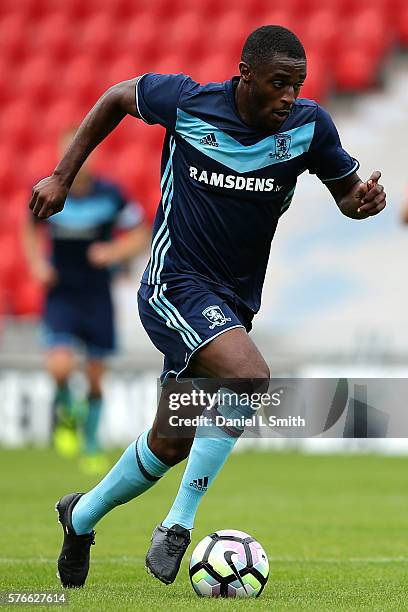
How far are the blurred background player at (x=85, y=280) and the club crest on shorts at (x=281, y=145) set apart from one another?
17.2 feet

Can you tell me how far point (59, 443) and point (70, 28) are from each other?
308 inches

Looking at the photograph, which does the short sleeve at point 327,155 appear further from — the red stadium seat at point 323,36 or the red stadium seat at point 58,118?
the red stadium seat at point 58,118

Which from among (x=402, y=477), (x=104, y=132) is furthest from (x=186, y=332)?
(x=402, y=477)

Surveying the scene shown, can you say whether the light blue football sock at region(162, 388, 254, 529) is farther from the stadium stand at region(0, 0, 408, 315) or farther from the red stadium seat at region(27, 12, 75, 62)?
the red stadium seat at region(27, 12, 75, 62)

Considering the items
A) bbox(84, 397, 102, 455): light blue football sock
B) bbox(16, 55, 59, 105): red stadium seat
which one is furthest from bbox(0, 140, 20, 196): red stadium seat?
bbox(84, 397, 102, 455): light blue football sock

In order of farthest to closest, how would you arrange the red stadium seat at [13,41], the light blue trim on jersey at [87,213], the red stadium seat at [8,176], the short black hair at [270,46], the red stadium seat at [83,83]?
the red stadium seat at [13,41] → the red stadium seat at [83,83] → the red stadium seat at [8,176] → the light blue trim on jersey at [87,213] → the short black hair at [270,46]

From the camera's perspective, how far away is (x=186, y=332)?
4.23m

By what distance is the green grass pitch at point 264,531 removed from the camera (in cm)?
409

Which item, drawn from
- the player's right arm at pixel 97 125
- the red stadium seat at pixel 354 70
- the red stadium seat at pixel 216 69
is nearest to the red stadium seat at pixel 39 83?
the red stadium seat at pixel 216 69

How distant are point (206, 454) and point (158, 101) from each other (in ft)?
4.18

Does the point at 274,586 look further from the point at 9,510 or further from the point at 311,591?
the point at 9,510

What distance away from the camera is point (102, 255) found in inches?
366

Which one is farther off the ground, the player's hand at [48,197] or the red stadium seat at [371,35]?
the red stadium seat at [371,35]

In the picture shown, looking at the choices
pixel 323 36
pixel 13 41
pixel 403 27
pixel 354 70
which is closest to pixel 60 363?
pixel 354 70
